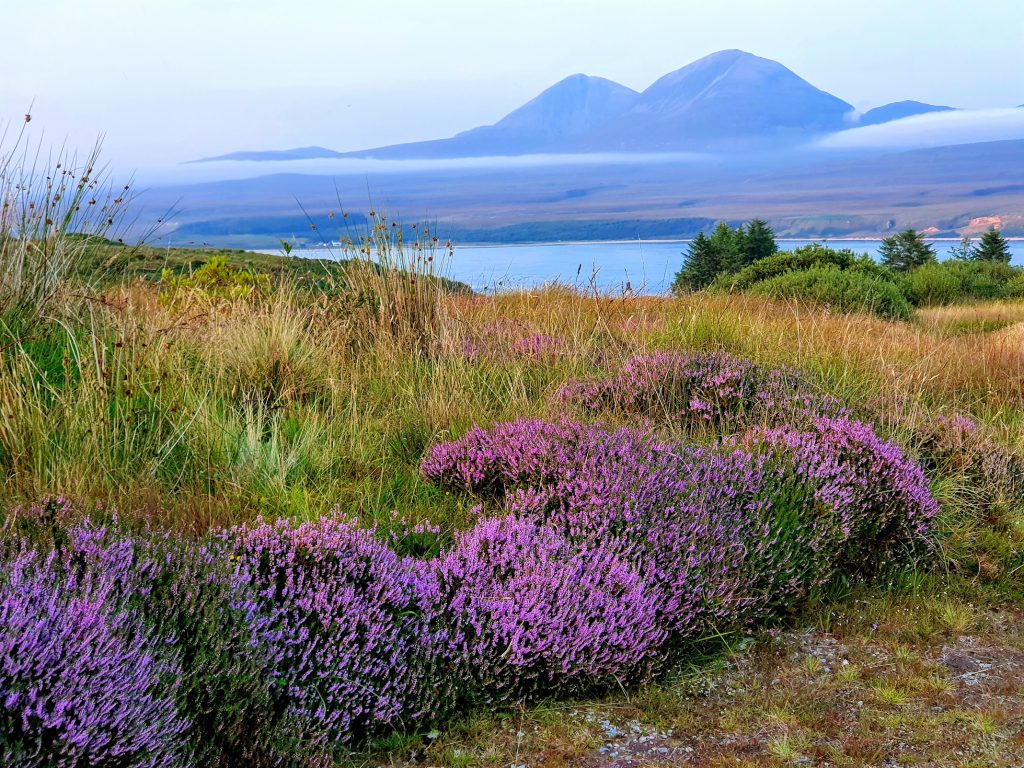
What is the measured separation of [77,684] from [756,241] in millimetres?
30015

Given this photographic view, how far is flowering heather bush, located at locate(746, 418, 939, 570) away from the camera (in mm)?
4750

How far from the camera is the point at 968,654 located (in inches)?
170

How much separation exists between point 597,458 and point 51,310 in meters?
4.25

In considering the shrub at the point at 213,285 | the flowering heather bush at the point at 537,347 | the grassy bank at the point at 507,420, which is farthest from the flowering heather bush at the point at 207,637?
the shrub at the point at 213,285

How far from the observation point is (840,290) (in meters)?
15.3

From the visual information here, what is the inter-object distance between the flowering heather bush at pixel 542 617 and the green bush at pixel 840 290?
1150 centimetres

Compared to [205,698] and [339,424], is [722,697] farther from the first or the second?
[339,424]

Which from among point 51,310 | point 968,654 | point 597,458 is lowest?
point 968,654

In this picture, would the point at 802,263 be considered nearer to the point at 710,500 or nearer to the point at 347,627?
the point at 710,500

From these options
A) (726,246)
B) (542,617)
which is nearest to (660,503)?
(542,617)

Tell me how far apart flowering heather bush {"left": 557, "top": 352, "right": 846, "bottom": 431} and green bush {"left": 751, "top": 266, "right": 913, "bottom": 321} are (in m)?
8.51

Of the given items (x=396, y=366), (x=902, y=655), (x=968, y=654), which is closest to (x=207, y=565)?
(x=902, y=655)

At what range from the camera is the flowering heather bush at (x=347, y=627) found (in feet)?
10.5

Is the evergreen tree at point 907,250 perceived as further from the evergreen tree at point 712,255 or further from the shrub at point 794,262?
the shrub at point 794,262
